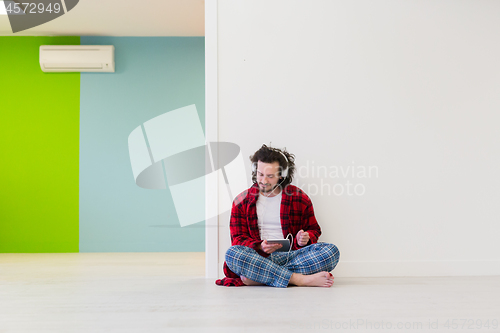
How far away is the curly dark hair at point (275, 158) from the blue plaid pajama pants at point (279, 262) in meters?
0.43

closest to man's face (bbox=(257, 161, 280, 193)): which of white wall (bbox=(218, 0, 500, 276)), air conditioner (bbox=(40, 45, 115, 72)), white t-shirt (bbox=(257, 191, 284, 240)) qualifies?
white t-shirt (bbox=(257, 191, 284, 240))

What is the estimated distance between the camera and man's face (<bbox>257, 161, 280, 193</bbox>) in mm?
2383

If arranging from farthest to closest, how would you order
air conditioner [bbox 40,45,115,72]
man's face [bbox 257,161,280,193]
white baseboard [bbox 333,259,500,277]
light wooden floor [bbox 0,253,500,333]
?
air conditioner [bbox 40,45,115,72], white baseboard [bbox 333,259,500,277], man's face [bbox 257,161,280,193], light wooden floor [bbox 0,253,500,333]

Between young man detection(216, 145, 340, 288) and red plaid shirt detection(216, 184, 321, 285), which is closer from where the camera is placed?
young man detection(216, 145, 340, 288)

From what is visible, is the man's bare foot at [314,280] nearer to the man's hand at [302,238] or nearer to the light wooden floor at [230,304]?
the light wooden floor at [230,304]

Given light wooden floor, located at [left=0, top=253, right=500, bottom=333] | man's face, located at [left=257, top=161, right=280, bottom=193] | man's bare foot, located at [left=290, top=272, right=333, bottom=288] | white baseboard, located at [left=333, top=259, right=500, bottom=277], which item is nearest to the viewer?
light wooden floor, located at [left=0, top=253, right=500, bottom=333]

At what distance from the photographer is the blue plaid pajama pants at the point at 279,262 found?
2.25 metres

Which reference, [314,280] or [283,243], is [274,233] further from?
[314,280]

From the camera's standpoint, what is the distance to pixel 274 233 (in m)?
2.47

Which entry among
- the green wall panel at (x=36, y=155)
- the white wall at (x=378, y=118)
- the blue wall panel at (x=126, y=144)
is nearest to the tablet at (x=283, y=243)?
the white wall at (x=378, y=118)

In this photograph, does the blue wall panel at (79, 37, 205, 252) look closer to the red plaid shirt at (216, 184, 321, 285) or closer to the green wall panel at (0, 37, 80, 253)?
the green wall panel at (0, 37, 80, 253)

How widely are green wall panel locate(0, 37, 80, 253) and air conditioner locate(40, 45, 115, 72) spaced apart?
133mm

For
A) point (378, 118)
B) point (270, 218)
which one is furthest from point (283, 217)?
point (378, 118)

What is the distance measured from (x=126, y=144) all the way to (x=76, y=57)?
101 centimetres
